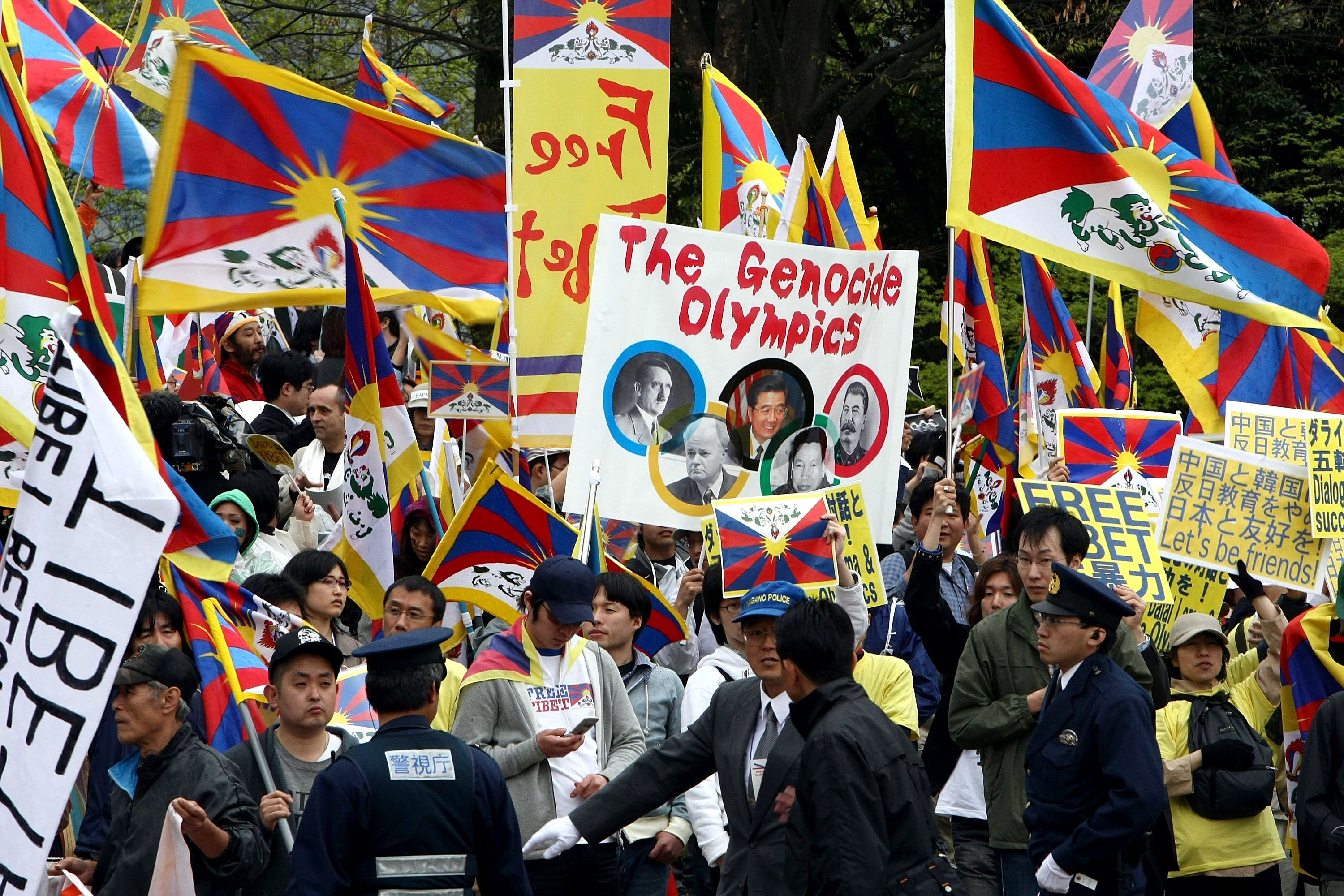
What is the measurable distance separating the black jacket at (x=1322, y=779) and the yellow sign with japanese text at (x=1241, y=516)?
82 centimetres

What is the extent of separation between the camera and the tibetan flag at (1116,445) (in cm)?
902

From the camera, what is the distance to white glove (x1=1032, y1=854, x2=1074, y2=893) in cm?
534

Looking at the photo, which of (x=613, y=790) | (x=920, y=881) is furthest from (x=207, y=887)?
(x=920, y=881)

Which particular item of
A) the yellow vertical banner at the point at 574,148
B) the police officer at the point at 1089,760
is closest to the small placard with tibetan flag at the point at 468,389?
the yellow vertical banner at the point at 574,148

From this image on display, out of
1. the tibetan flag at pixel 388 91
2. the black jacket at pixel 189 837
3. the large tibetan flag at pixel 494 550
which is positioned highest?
the tibetan flag at pixel 388 91

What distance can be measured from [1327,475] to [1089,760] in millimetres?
2660

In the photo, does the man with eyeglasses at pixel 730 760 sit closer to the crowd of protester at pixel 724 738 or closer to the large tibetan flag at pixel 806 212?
the crowd of protester at pixel 724 738

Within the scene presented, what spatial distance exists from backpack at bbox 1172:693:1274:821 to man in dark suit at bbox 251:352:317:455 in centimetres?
496

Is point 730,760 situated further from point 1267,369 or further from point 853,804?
point 1267,369

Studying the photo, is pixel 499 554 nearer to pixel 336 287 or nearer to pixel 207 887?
pixel 336 287

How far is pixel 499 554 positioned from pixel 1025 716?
2274 millimetres

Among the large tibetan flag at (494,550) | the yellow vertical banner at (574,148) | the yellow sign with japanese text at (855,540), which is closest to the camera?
the yellow sign with japanese text at (855,540)

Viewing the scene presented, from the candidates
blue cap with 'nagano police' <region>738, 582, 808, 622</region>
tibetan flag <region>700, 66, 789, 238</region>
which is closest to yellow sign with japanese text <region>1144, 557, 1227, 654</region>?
blue cap with 'nagano police' <region>738, 582, 808, 622</region>

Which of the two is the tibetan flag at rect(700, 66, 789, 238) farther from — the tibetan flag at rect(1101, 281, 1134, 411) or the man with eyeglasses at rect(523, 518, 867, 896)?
the man with eyeglasses at rect(523, 518, 867, 896)
